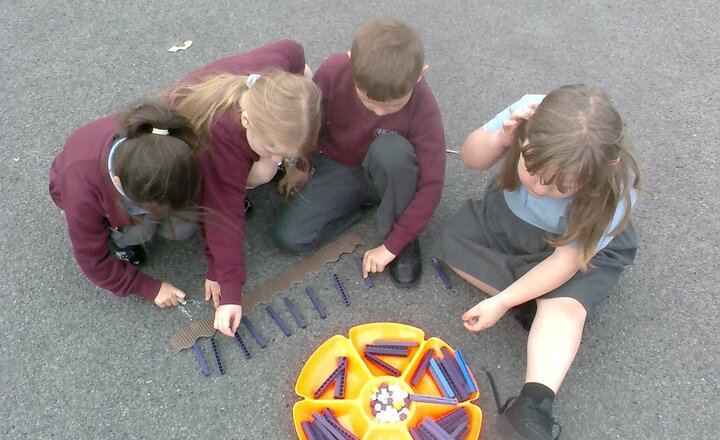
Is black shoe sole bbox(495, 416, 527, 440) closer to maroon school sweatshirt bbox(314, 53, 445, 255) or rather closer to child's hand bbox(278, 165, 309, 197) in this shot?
maroon school sweatshirt bbox(314, 53, 445, 255)

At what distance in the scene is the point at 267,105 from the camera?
1.02m

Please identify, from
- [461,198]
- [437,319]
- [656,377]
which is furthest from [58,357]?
[656,377]

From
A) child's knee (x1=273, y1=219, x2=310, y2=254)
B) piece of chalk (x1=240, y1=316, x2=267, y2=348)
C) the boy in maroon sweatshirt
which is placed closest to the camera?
the boy in maroon sweatshirt

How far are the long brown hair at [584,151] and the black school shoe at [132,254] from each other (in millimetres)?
833

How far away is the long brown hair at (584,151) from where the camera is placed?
0.93m

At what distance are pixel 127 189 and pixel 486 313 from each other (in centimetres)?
71

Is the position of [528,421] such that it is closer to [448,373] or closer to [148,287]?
[448,373]

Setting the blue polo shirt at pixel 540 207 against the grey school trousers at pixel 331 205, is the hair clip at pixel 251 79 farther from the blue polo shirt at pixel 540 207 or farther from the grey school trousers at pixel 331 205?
the blue polo shirt at pixel 540 207

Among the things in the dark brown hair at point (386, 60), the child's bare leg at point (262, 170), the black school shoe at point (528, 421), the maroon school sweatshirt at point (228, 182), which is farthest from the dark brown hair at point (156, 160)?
the black school shoe at point (528, 421)

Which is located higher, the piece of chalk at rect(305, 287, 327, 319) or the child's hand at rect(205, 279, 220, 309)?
the child's hand at rect(205, 279, 220, 309)

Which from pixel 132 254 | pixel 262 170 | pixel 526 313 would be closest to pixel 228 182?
pixel 262 170

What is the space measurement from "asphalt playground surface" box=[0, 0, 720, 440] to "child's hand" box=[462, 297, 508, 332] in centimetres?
7

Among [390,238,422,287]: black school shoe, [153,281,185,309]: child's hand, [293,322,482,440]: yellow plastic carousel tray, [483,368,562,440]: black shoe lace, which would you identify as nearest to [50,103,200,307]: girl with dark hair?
[153,281,185,309]: child's hand

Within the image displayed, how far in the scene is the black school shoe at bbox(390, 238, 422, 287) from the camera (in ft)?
4.36
